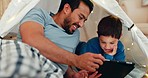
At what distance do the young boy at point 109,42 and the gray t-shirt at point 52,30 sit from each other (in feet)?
0.52

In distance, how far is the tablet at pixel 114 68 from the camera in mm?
1072

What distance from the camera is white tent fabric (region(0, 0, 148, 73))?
1231 mm

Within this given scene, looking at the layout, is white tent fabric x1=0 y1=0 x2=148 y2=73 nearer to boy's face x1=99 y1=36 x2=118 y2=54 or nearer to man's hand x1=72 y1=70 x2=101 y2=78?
boy's face x1=99 y1=36 x2=118 y2=54

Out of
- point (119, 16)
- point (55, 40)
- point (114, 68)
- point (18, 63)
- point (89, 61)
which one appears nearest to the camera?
point (18, 63)

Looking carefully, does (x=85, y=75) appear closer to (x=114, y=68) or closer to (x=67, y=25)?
(x=114, y=68)

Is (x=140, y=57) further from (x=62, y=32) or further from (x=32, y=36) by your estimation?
(x=32, y=36)

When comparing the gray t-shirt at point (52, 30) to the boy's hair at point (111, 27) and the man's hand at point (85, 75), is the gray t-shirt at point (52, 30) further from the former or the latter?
the boy's hair at point (111, 27)

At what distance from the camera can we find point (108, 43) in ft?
4.62

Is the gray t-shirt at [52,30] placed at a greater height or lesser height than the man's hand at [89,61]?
greater

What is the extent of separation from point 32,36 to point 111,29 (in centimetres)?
58

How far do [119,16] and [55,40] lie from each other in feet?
1.32

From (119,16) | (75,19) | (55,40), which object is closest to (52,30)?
(55,40)

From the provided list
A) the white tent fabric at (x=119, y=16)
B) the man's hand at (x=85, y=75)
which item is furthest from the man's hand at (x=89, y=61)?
the white tent fabric at (x=119, y=16)

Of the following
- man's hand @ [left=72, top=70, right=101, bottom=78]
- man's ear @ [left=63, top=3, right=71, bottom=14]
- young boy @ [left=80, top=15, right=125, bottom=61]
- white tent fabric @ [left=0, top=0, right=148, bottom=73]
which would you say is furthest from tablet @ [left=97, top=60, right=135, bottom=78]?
man's ear @ [left=63, top=3, right=71, bottom=14]
